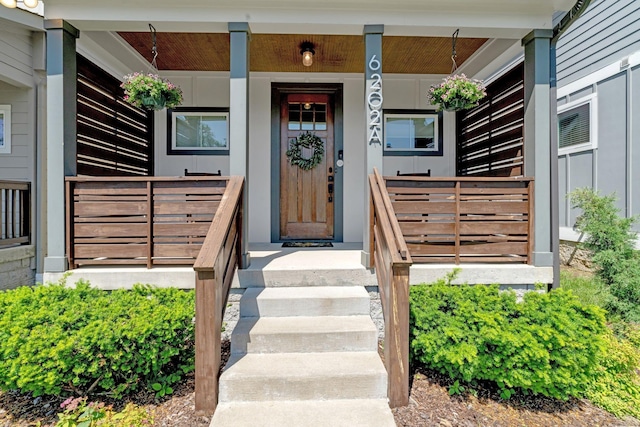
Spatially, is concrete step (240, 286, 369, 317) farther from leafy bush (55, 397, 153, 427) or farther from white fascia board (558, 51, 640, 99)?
white fascia board (558, 51, 640, 99)

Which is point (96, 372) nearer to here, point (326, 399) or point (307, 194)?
point (326, 399)

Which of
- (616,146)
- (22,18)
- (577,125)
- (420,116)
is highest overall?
(22,18)

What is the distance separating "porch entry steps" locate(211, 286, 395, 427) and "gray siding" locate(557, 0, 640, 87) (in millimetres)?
4718

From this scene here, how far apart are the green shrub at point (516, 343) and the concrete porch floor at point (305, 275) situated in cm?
59

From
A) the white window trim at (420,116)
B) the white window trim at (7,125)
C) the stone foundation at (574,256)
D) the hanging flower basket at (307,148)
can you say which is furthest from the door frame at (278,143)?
the white window trim at (7,125)

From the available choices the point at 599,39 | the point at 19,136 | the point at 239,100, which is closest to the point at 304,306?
the point at 239,100

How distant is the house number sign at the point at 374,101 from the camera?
128 inches

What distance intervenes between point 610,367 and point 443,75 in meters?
4.19

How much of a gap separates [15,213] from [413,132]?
220 inches

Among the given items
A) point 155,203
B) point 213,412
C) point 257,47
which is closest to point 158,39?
point 257,47

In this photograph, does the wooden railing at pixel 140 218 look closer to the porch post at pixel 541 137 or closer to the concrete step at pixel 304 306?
the concrete step at pixel 304 306

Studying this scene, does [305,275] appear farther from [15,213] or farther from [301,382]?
[15,213]

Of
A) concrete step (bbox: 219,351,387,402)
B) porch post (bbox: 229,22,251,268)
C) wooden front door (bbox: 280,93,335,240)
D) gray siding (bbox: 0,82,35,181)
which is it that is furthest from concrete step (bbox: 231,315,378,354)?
gray siding (bbox: 0,82,35,181)

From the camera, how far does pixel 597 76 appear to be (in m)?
4.52
